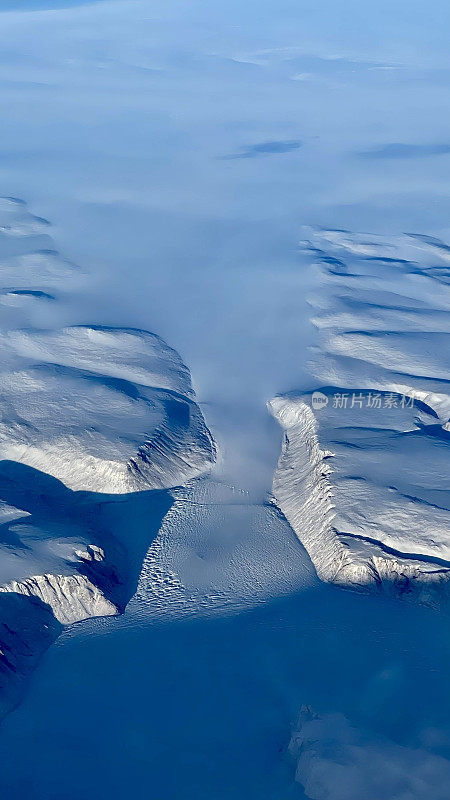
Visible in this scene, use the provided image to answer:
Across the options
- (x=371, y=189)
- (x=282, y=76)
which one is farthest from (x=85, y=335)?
(x=282, y=76)

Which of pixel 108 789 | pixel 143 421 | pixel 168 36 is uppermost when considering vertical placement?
pixel 168 36

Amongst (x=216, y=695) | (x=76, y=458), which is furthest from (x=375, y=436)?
(x=216, y=695)

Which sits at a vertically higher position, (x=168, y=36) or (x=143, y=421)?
(x=168, y=36)

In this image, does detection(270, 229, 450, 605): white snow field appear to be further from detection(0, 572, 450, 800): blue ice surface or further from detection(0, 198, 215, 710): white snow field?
detection(0, 198, 215, 710): white snow field

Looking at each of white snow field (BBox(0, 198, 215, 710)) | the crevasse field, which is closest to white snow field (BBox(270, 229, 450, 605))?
the crevasse field

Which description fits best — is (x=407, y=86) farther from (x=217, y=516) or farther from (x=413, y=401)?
(x=217, y=516)

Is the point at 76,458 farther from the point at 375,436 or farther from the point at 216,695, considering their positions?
the point at 375,436

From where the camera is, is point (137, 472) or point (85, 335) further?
point (85, 335)

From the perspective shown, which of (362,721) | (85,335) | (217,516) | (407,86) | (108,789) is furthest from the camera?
(407,86)
